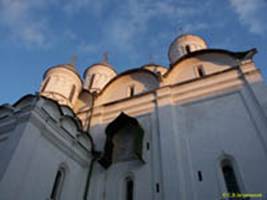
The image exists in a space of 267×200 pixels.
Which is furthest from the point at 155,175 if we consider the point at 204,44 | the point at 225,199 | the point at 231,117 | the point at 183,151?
the point at 204,44

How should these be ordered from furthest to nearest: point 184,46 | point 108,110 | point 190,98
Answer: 1. point 184,46
2. point 108,110
3. point 190,98

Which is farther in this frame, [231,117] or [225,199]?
[231,117]

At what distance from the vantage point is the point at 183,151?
859 centimetres

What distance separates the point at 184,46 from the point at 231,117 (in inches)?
350

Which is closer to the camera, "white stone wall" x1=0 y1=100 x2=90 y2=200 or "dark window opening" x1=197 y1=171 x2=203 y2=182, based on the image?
"white stone wall" x1=0 y1=100 x2=90 y2=200

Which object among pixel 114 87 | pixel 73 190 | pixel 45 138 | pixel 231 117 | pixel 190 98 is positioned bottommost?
pixel 73 190

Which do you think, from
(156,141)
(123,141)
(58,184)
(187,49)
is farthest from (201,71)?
(58,184)

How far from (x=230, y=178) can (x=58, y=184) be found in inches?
225

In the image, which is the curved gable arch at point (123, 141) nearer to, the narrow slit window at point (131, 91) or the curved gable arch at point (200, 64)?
the narrow slit window at point (131, 91)

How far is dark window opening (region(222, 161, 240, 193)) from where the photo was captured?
283 inches

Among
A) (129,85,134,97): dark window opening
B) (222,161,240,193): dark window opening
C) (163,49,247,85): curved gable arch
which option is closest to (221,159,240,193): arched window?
(222,161,240,193): dark window opening

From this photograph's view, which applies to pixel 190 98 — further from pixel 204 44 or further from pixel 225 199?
pixel 204 44

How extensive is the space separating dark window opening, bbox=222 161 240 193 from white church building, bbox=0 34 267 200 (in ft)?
0.11

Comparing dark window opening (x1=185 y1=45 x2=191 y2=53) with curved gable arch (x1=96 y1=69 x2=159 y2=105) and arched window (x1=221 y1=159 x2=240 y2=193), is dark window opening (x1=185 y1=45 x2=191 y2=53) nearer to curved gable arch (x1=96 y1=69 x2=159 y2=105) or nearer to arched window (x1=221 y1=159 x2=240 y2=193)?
curved gable arch (x1=96 y1=69 x2=159 y2=105)
